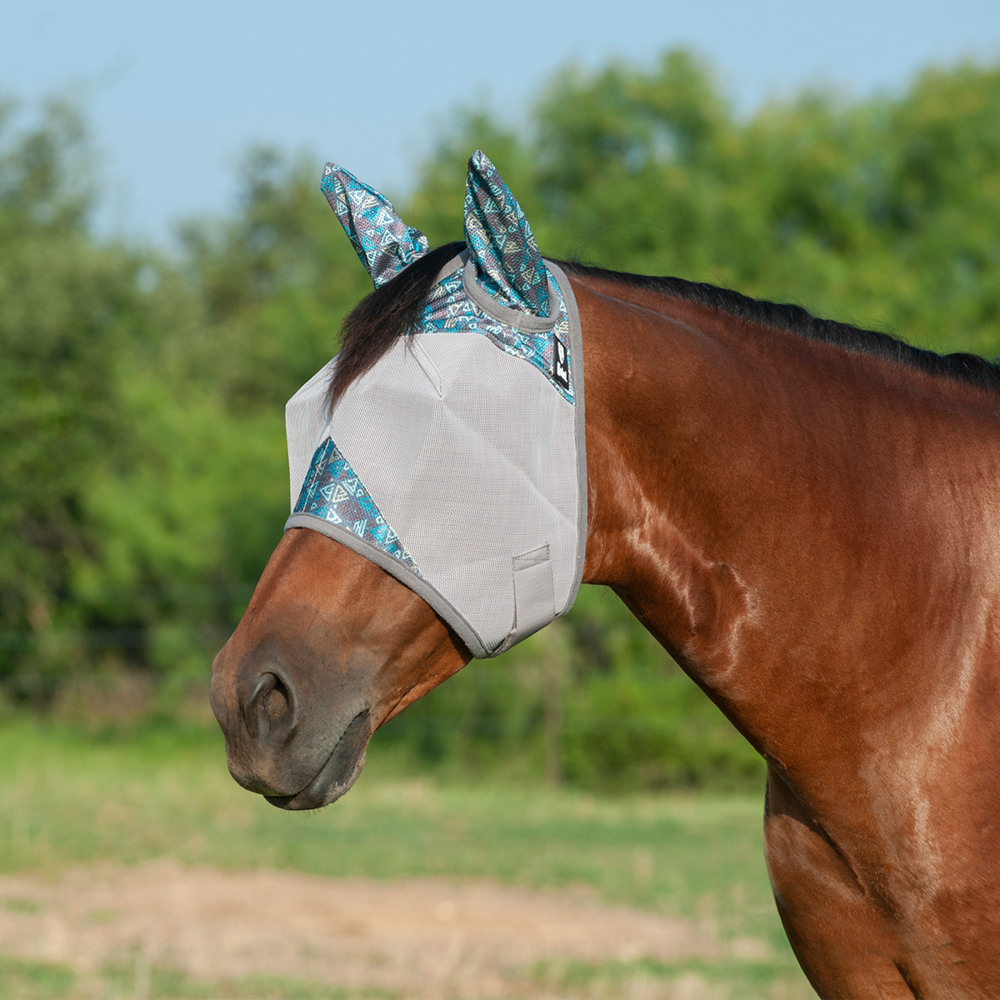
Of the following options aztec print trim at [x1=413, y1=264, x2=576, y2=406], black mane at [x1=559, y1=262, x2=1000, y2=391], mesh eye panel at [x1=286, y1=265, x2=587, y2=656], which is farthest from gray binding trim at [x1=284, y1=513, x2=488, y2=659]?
black mane at [x1=559, y1=262, x2=1000, y2=391]

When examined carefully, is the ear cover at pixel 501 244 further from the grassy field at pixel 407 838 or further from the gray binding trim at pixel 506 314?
the grassy field at pixel 407 838

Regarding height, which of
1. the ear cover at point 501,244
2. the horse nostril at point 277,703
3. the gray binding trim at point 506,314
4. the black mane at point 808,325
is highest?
the ear cover at point 501,244

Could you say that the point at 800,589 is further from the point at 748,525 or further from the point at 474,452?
the point at 474,452

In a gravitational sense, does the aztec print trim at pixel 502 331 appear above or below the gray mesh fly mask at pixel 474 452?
above

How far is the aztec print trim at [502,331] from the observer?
1718 mm

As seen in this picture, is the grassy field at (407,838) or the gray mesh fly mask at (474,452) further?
the grassy field at (407,838)

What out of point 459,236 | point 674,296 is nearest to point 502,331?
point 674,296

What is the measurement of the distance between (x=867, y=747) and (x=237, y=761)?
1012mm

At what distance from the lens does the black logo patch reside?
67.9 inches

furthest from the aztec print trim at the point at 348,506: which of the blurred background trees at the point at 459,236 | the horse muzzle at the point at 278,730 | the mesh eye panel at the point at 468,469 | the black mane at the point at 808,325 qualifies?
the blurred background trees at the point at 459,236

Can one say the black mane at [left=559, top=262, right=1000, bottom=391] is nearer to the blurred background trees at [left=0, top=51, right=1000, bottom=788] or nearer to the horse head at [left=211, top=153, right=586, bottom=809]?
the horse head at [left=211, top=153, right=586, bottom=809]

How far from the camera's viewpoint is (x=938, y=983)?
6.07 ft

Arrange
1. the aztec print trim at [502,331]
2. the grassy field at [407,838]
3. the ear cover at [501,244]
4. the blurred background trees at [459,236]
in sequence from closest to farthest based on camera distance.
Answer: the ear cover at [501,244]
the aztec print trim at [502,331]
the grassy field at [407,838]
the blurred background trees at [459,236]

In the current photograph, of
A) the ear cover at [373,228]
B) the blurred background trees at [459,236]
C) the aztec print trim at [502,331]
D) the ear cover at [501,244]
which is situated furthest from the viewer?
the blurred background trees at [459,236]
